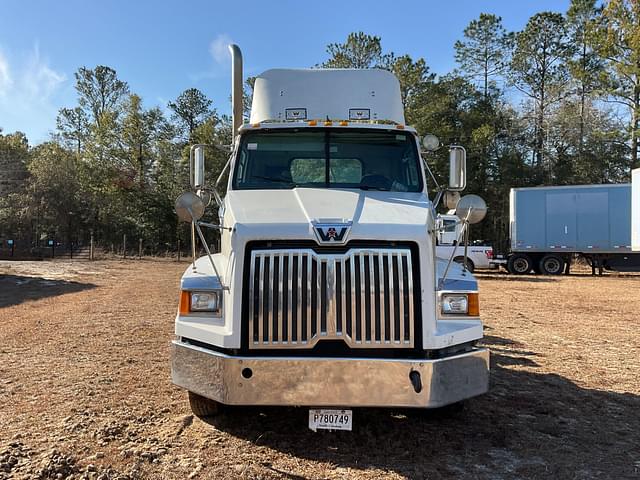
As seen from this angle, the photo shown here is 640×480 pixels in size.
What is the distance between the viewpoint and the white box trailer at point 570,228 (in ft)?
75.3

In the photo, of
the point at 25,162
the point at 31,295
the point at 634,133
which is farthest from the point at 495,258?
the point at 25,162

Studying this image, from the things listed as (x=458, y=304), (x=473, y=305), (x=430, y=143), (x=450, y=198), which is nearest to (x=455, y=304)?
(x=458, y=304)

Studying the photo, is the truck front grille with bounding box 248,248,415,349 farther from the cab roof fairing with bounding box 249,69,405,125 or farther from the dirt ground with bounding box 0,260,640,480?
the cab roof fairing with bounding box 249,69,405,125

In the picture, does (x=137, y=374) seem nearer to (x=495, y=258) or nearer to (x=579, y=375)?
(x=579, y=375)

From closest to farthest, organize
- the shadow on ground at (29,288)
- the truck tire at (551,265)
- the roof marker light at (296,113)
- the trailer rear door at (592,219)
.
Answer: the roof marker light at (296,113), the shadow on ground at (29,288), the trailer rear door at (592,219), the truck tire at (551,265)

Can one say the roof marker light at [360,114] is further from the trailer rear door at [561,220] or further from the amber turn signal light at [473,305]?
the trailer rear door at [561,220]

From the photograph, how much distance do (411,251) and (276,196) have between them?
1406mm

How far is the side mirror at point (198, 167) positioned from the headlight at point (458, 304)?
101 inches

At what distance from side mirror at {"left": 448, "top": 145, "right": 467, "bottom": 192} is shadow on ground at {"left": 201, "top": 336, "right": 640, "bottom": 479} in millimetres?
2066

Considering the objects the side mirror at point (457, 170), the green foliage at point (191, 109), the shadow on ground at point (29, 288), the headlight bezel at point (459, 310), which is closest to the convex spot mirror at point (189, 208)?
the headlight bezel at point (459, 310)

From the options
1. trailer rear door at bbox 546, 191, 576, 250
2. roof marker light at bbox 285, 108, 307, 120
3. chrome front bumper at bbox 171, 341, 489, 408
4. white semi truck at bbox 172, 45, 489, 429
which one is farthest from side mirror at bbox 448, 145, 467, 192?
trailer rear door at bbox 546, 191, 576, 250

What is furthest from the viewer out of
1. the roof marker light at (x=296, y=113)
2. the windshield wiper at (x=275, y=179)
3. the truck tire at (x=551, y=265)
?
the truck tire at (x=551, y=265)

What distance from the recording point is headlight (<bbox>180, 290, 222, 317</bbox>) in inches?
155

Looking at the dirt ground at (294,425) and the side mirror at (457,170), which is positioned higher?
the side mirror at (457,170)
